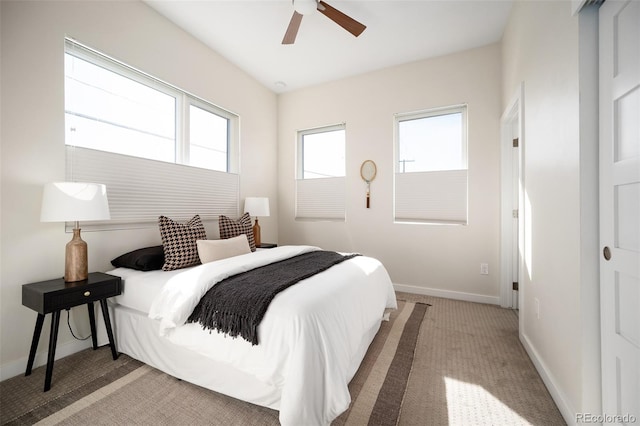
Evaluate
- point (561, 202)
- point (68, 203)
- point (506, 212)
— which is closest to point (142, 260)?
point (68, 203)

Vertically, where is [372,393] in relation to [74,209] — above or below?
below

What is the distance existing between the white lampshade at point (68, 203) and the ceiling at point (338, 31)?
1.96 meters

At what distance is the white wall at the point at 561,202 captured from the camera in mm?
1276

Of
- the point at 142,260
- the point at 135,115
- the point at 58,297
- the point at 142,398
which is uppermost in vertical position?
the point at 135,115

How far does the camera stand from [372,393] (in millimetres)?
1642

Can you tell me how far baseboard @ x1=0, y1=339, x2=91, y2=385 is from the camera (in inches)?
69.4

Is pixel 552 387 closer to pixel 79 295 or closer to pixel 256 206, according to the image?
pixel 79 295

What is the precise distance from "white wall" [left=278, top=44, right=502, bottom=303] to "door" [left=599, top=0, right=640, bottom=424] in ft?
6.82

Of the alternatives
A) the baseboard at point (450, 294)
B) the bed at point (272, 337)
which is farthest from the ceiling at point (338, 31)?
the baseboard at point (450, 294)

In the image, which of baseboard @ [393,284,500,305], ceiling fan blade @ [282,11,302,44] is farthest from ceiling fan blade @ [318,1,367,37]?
baseboard @ [393,284,500,305]

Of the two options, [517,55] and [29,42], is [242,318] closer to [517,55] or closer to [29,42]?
[29,42]

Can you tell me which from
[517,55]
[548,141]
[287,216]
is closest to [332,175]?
[287,216]

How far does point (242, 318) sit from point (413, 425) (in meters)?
1.04

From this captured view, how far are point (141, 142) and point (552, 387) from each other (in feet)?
12.1
